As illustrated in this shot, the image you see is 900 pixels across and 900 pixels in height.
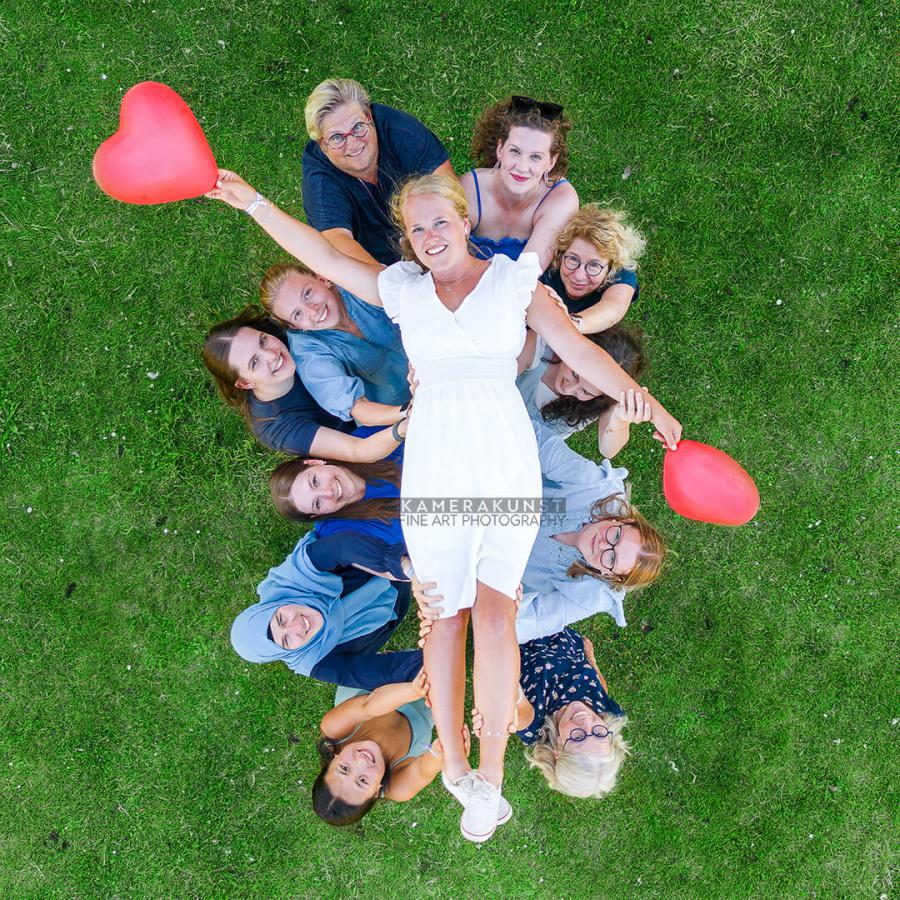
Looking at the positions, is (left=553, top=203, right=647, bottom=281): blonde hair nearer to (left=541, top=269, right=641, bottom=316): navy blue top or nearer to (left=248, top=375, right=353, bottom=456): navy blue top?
(left=541, top=269, right=641, bottom=316): navy blue top

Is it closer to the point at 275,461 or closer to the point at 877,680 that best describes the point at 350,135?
the point at 275,461

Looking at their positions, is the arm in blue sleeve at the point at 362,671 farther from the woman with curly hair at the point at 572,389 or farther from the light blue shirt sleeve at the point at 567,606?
the woman with curly hair at the point at 572,389

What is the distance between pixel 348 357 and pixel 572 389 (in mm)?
1337

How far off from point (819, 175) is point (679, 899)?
5268 millimetres

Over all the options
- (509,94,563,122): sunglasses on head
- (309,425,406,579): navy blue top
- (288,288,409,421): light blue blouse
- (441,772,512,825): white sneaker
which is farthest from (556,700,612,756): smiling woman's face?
(509,94,563,122): sunglasses on head

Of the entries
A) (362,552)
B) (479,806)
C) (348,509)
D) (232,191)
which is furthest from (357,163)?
(479,806)

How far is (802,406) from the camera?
468cm

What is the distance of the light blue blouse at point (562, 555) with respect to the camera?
3869 millimetres

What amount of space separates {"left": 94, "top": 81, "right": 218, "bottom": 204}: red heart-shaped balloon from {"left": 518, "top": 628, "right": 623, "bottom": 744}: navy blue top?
3216 millimetres

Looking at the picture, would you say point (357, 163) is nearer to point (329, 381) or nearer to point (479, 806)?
point (329, 381)

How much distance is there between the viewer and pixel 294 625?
3717mm

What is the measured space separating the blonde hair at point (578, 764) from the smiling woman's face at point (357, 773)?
963 mm

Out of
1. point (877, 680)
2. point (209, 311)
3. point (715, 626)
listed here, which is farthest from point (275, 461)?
point (877, 680)

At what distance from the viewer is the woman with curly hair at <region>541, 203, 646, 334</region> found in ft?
11.8
